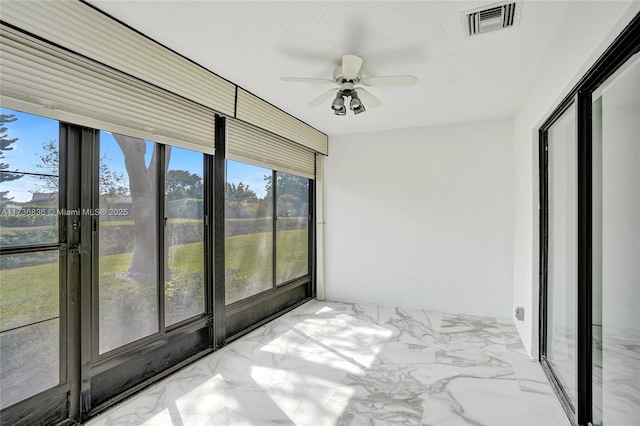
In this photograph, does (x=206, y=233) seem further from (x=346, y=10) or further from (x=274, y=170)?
(x=346, y=10)

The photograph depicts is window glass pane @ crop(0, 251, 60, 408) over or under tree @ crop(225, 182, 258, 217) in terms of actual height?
under

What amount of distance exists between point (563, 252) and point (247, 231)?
9.23ft

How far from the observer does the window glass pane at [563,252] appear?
6.71 feet

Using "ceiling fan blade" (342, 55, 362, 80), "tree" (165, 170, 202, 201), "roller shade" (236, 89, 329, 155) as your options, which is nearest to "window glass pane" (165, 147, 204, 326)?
"tree" (165, 170, 202, 201)

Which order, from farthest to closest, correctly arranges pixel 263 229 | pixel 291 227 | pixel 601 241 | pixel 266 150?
pixel 291 227 < pixel 263 229 < pixel 266 150 < pixel 601 241

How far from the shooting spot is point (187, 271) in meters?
2.90

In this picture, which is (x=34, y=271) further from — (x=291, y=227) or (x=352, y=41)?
(x=291, y=227)

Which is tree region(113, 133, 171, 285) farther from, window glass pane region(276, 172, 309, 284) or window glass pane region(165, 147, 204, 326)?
window glass pane region(276, 172, 309, 284)

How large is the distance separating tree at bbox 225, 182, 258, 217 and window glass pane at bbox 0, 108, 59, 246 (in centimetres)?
154

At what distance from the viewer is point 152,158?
257cm

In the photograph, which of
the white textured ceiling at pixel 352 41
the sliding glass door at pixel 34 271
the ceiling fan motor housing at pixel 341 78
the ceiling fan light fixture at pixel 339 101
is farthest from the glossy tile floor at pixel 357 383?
the white textured ceiling at pixel 352 41

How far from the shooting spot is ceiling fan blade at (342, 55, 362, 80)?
230cm

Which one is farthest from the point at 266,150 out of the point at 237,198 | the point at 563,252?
the point at 563,252

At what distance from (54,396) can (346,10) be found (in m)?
2.77
